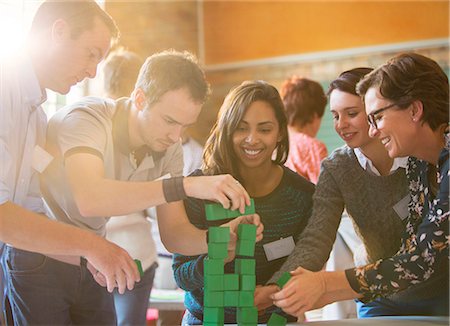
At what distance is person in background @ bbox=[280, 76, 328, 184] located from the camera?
4.86 ft

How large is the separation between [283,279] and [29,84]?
56 cm

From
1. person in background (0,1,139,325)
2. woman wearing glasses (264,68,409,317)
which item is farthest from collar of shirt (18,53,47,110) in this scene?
woman wearing glasses (264,68,409,317)

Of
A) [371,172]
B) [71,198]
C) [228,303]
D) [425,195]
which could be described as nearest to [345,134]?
[371,172]

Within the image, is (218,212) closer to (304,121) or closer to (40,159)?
(40,159)

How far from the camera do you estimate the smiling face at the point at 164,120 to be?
3.46 ft

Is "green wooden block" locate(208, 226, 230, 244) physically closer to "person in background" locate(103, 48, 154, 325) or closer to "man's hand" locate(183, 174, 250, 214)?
"man's hand" locate(183, 174, 250, 214)

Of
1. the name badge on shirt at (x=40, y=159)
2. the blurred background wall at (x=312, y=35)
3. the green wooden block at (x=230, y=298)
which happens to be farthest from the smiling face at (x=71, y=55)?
the blurred background wall at (x=312, y=35)

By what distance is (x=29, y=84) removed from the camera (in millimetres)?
993

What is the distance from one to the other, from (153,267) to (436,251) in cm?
64

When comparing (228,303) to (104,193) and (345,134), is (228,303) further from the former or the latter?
(345,134)

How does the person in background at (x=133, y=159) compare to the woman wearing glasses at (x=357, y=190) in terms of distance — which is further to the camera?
the woman wearing glasses at (x=357, y=190)

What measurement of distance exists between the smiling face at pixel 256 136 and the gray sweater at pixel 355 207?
178 mm

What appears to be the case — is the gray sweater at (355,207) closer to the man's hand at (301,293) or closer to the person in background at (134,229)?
the man's hand at (301,293)

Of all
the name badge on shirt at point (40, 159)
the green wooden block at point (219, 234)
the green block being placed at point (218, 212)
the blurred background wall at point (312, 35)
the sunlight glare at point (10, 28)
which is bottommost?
the green wooden block at point (219, 234)
